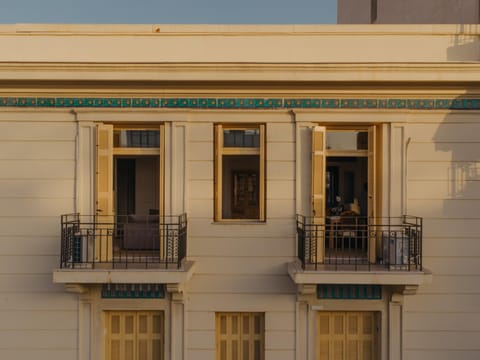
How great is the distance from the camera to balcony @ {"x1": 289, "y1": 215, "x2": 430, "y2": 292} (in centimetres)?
700

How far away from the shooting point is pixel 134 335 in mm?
7898

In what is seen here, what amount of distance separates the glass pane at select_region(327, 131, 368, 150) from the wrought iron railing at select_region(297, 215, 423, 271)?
48.8 inches

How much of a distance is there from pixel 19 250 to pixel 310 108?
546 cm

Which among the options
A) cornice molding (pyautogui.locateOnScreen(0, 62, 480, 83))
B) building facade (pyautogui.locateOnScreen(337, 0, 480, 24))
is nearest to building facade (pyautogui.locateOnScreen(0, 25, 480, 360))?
cornice molding (pyautogui.locateOnScreen(0, 62, 480, 83))

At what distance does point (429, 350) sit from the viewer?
7.70 meters

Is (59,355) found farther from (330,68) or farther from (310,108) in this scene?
(330,68)

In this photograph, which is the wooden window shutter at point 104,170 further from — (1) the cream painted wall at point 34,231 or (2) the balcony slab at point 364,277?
(2) the balcony slab at point 364,277

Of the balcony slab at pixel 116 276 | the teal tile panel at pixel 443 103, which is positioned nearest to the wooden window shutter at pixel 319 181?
the teal tile panel at pixel 443 103


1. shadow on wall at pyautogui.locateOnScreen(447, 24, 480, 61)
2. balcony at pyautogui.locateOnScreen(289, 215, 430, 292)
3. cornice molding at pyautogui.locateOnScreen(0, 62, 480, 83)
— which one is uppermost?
shadow on wall at pyautogui.locateOnScreen(447, 24, 480, 61)

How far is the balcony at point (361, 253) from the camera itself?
7.00 metres

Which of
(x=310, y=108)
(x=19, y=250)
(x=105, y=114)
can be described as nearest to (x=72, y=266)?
(x=19, y=250)

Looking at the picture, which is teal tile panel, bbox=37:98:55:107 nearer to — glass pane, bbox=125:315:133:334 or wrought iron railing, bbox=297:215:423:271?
glass pane, bbox=125:315:133:334

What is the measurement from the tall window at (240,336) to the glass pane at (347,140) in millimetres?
3209

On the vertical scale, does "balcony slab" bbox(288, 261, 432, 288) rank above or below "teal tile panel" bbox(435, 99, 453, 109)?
below
